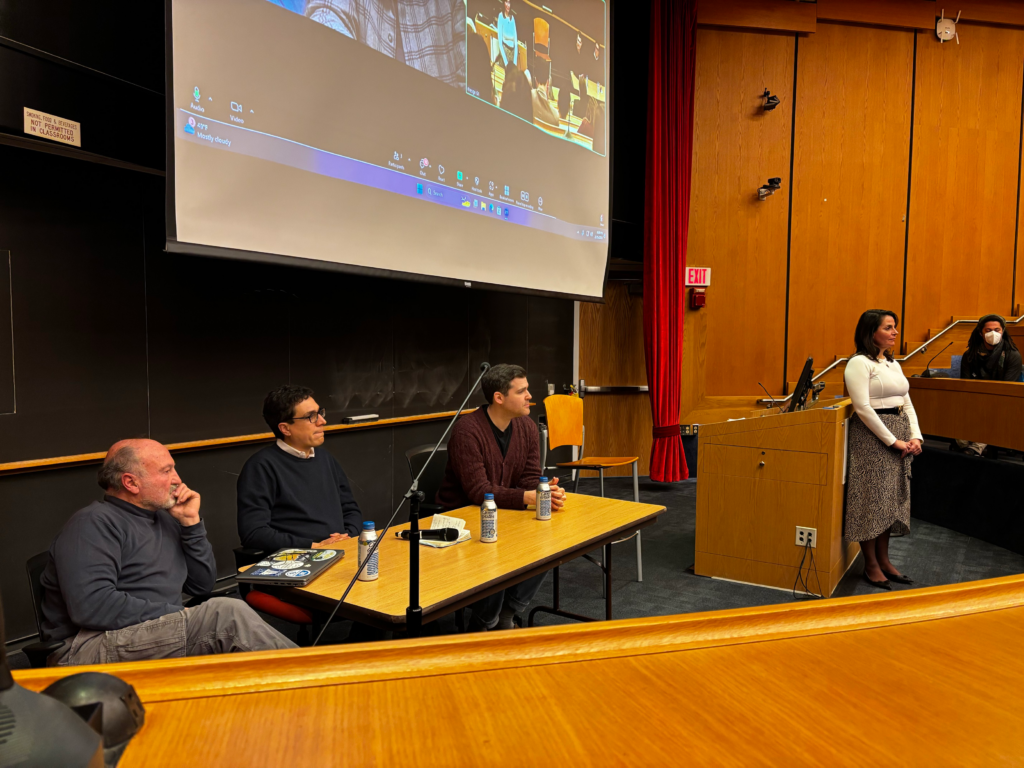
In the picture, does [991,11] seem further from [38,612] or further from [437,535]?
[38,612]

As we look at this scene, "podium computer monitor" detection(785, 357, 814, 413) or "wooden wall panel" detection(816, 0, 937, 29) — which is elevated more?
"wooden wall panel" detection(816, 0, 937, 29)

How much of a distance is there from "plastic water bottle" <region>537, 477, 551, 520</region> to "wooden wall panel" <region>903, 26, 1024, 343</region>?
19.4 feet

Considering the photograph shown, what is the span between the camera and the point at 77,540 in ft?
6.02

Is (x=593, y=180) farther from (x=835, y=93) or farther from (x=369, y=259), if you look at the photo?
(x=835, y=93)

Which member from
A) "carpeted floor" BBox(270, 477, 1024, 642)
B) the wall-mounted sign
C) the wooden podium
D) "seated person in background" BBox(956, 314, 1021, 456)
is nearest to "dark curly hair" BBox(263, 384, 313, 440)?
"carpeted floor" BBox(270, 477, 1024, 642)

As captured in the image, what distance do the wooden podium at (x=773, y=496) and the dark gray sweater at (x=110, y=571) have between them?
2.89m

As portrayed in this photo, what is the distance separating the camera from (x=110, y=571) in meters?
1.86

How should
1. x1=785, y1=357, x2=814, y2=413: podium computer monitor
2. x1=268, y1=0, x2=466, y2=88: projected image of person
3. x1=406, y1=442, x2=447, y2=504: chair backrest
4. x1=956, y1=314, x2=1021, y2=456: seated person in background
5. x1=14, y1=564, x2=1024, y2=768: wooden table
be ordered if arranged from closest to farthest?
x1=14, y1=564, x2=1024, y2=768: wooden table, x1=268, y1=0, x2=466, y2=88: projected image of person, x1=406, y1=442, x2=447, y2=504: chair backrest, x1=785, y1=357, x2=814, y2=413: podium computer monitor, x1=956, y1=314, x2=1021, y2=456: seated person in background

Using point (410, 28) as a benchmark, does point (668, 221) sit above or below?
below

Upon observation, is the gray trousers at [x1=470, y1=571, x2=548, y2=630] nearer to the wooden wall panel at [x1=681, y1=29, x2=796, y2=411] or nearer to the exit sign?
the wooden wall panel at [x1=681, y1=29, x2=796, y2=411]

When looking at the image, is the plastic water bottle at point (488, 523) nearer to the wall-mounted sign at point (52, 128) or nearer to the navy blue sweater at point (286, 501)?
the navy blue sweater at point (286, 501)

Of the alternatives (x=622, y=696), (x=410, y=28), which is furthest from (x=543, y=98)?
(x=622, y=696)

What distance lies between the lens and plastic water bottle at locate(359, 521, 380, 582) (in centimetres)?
198

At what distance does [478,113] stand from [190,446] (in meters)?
2.44
